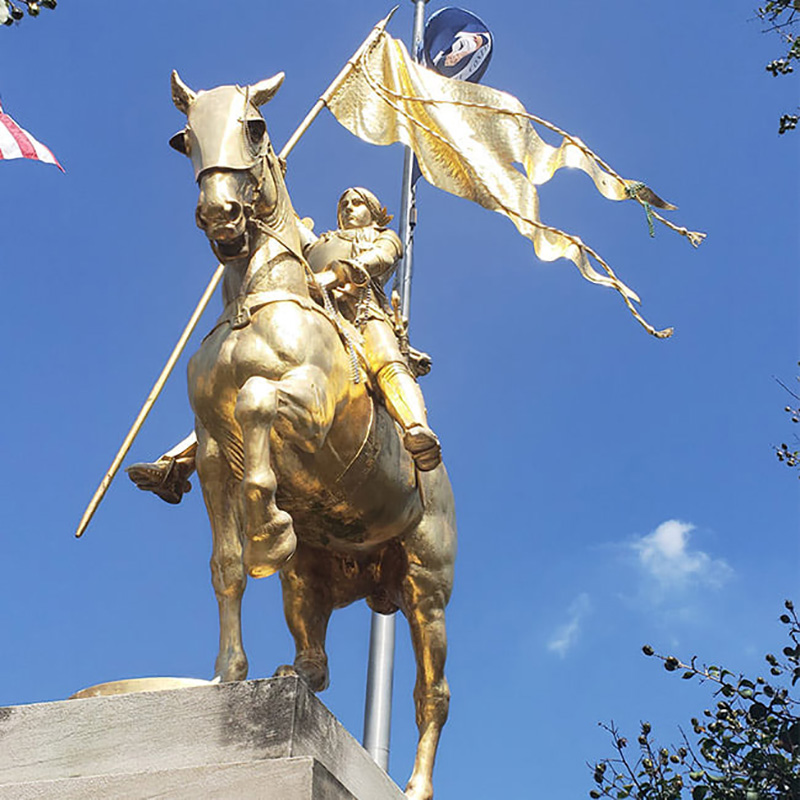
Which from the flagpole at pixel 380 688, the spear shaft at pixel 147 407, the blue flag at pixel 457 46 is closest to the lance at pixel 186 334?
the spear shaft at pixel 147 407

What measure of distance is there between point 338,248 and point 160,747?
356 cm

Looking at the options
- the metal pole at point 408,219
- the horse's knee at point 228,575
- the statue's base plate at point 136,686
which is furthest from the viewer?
the metal pole at point 408,219

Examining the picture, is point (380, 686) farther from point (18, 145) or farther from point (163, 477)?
point (18, 145)

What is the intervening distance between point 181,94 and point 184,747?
11.8 ft

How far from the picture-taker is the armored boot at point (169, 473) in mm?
6897

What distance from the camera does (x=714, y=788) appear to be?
9.50 meters

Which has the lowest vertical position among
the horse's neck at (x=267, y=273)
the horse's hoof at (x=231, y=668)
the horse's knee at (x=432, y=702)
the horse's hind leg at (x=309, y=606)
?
the horse's hoof at (x=231, y=668)

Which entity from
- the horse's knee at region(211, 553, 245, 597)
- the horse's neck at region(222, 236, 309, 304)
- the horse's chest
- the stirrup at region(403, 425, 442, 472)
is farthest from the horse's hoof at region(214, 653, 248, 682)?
the horse's neck at region(222, 236, 309, 304)

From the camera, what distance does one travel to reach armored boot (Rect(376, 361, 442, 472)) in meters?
6.59

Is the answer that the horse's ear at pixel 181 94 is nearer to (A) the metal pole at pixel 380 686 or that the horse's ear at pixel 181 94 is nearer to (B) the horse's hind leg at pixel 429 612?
(B) the horse's hind leg at pixel 429 612

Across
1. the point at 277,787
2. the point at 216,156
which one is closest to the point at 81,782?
the point at 277,787

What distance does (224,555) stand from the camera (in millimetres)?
6258

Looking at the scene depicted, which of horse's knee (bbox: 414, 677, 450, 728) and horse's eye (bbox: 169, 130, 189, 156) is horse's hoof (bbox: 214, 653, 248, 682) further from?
horse's eye (bbox: 169, 130, 189, 156)

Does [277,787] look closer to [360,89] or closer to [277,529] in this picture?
[277,529]
